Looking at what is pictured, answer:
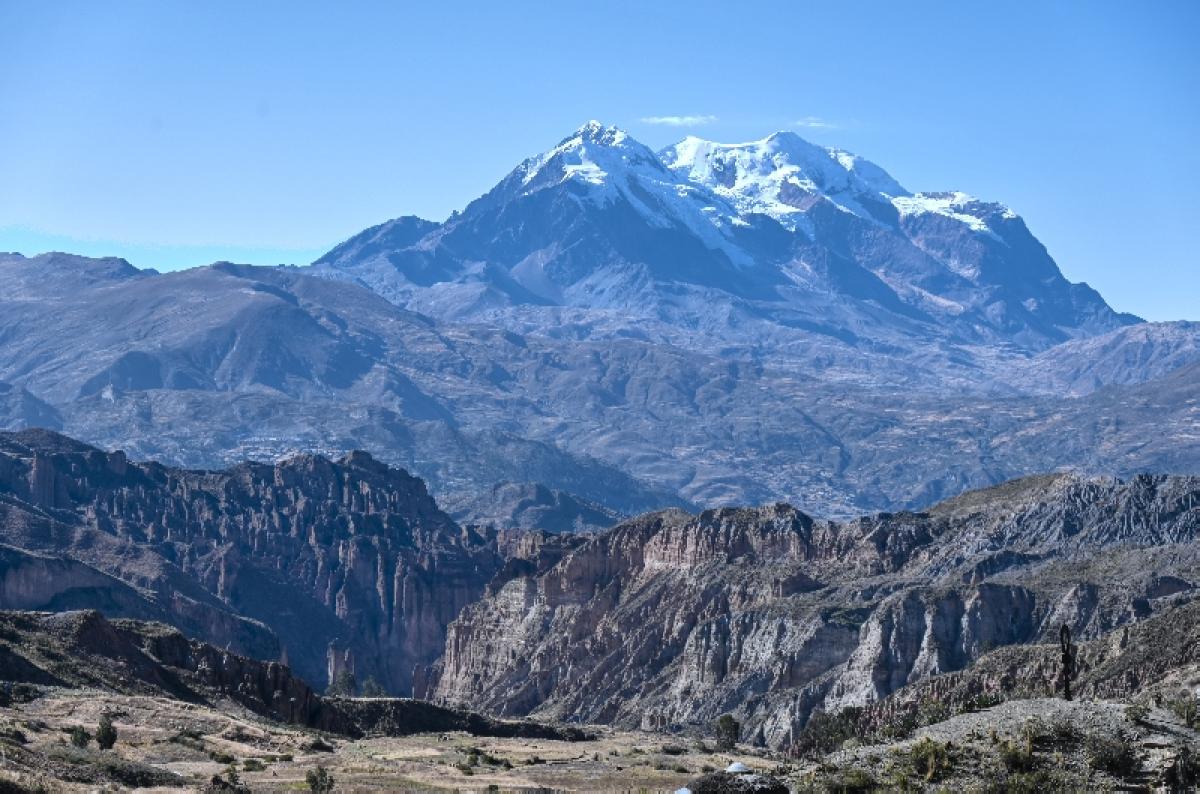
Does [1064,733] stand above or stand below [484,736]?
above

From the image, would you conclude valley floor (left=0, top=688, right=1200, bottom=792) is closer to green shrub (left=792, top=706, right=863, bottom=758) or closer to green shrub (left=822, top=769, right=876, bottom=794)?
green shrub (left=822, top=769, right=876, bottom=794)

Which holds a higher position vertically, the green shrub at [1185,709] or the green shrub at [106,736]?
the green shrub at [1185,709]

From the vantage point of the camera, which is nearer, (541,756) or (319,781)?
(319,781)

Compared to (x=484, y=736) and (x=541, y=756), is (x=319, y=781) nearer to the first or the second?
(x=541, y=756)

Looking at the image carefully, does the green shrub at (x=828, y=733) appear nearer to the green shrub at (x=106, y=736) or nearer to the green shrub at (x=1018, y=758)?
the green shrub at (x=106, y=736)

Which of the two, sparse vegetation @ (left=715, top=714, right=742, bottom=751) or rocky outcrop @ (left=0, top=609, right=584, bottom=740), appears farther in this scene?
sparse vegetation @ (left=715, top=714, right=742, bottom=751)

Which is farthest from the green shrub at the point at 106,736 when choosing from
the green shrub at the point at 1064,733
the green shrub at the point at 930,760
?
the green shrub at the point at 1064,733

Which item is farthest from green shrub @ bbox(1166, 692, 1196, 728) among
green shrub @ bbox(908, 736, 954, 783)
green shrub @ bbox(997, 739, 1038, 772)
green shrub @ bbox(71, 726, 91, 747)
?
green shrub @ bbox(71, 726, 91, 747)

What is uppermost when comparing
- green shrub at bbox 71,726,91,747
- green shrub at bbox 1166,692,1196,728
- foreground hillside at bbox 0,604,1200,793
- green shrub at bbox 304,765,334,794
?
green shrub at bbox 1166,692,1196,728

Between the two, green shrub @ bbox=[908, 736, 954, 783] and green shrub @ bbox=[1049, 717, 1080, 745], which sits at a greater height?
green shrub @ bbox=[1049, 717, 1080, 745]

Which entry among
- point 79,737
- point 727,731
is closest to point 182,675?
point 727,731

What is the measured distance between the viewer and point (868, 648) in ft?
572

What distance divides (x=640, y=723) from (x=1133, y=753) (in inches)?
4935

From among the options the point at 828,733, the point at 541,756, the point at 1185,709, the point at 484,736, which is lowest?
the point at 541,756
